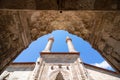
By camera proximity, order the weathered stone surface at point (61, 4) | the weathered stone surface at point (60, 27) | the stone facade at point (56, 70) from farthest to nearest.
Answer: the stone facade at point (56, 70), the weathered stone surface at point (60, 27), the weathered stone surface at point (61, 4)

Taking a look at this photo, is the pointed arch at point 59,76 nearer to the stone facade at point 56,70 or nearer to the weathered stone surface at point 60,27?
the stone facade at point 56,70

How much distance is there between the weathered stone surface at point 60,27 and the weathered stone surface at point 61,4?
321 mm

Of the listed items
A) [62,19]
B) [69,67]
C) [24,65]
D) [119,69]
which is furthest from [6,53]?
[24,65]

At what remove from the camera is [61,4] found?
1.98 metres

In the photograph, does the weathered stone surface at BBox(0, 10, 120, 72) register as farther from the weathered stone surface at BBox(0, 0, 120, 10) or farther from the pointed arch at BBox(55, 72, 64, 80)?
the pointed arch at BBox(55, 72, 64, 80)

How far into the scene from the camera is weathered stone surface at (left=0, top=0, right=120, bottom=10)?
6.42ft

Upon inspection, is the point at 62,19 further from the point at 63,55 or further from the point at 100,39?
the point at 63,55

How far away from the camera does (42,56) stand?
14445 mm

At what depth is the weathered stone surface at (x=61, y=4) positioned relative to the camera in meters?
1.96

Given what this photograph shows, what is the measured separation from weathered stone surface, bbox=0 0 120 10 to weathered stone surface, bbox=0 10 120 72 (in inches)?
12.6

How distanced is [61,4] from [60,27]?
168 centimetres

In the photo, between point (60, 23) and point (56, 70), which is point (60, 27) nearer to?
point (60, 23)

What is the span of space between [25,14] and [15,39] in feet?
2.14

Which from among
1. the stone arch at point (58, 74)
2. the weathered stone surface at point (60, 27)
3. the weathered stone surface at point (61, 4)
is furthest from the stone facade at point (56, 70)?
the weathered stone surface at point (61, 4)
